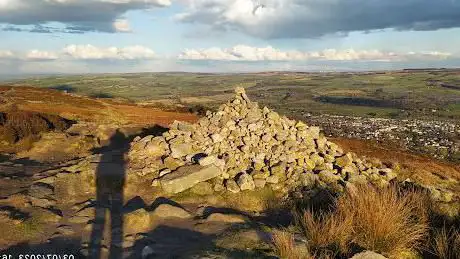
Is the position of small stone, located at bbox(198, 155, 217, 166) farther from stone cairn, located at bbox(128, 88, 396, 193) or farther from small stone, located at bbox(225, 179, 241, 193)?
small stone, located at bbox(225, 179, 241, 193)

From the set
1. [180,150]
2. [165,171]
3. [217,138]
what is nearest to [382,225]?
[165,171]

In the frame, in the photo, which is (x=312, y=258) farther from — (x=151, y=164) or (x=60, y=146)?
(x=60, y=146)

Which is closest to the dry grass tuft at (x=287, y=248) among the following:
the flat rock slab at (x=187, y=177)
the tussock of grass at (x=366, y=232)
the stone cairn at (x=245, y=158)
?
the tussock of grass at (x=366, y=232)

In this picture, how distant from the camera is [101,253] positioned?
8.27 meters

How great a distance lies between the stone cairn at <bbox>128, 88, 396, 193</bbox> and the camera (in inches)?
502

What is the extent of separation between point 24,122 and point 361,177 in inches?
621

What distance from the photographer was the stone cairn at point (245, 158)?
41.8ft

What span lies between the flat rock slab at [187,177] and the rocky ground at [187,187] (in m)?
0.03

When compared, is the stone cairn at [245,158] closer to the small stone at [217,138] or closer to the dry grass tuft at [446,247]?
the small stone at [217,138]

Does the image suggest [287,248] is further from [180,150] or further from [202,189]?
[180,150]

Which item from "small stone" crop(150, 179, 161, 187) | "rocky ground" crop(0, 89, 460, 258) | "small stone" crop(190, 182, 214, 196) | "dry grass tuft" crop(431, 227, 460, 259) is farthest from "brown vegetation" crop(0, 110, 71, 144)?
"dry grass tuft" crop(431, 227, 460, 259)

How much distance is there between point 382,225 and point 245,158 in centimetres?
650

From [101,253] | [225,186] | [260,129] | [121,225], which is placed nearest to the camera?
[101,253]

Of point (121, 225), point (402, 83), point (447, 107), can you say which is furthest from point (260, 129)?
point (402, 83)
